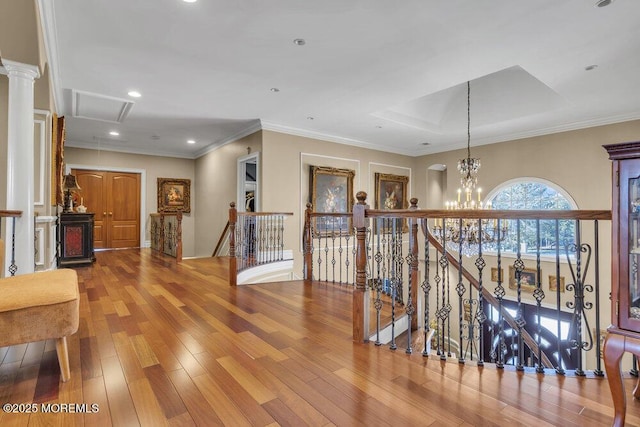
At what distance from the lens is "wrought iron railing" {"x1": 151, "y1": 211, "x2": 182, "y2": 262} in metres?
6.18

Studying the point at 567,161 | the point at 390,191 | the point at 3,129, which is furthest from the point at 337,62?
the point at 567,161

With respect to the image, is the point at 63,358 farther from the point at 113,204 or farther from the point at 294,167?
the point at 113,204

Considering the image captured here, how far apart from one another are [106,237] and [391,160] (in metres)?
7.81

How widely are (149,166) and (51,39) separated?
5927mm

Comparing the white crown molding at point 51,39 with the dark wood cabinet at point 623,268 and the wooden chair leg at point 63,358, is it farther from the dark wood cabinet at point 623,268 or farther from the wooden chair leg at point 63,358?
the dark wood cabinet at point 623,268

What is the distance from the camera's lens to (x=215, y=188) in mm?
8062

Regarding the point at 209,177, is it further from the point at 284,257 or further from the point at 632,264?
the point at 632,264

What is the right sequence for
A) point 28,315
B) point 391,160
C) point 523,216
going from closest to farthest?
1. point 28,315
2. point 523,216
3. point 391,160

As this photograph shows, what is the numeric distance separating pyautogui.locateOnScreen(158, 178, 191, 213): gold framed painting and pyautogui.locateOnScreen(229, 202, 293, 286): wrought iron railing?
4.32 metres

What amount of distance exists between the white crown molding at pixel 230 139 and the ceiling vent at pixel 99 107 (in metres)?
2.07

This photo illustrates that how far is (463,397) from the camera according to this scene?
1.71m

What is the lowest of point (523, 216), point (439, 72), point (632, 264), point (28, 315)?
point (28, 315)

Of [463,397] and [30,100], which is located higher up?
[30,100]

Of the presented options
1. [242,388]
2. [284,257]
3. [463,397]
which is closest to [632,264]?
[463,397]
